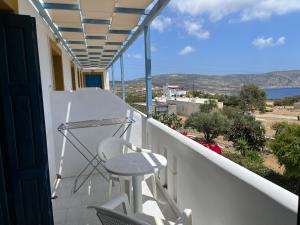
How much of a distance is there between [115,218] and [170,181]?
5.23 ft

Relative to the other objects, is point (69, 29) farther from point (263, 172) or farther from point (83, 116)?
point (263, 172)

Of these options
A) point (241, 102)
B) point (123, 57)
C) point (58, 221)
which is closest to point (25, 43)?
point (58, 221)

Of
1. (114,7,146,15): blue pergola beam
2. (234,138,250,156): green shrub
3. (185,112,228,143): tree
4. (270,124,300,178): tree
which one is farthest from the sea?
(185,112,228,143): tree

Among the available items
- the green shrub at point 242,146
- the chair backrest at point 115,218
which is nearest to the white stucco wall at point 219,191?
the chair backrest at point 115,218

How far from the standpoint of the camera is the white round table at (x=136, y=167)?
1.95 m

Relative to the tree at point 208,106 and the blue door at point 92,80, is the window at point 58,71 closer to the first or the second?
the blue door at point 92,80

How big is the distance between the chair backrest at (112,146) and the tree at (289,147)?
8687 millimetres

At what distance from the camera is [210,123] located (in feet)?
54.0

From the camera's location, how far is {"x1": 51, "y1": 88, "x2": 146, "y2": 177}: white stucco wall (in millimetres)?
3408

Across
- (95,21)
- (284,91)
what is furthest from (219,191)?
(284,91)

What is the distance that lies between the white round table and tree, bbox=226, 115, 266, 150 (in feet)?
47.3

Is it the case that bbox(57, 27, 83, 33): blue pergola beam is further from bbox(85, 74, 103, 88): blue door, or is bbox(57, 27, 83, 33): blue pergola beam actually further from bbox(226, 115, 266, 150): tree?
bbox(226, 115, 266, 150): tree

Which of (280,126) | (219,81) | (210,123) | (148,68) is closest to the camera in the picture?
(148,68)

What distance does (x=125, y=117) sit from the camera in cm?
372
